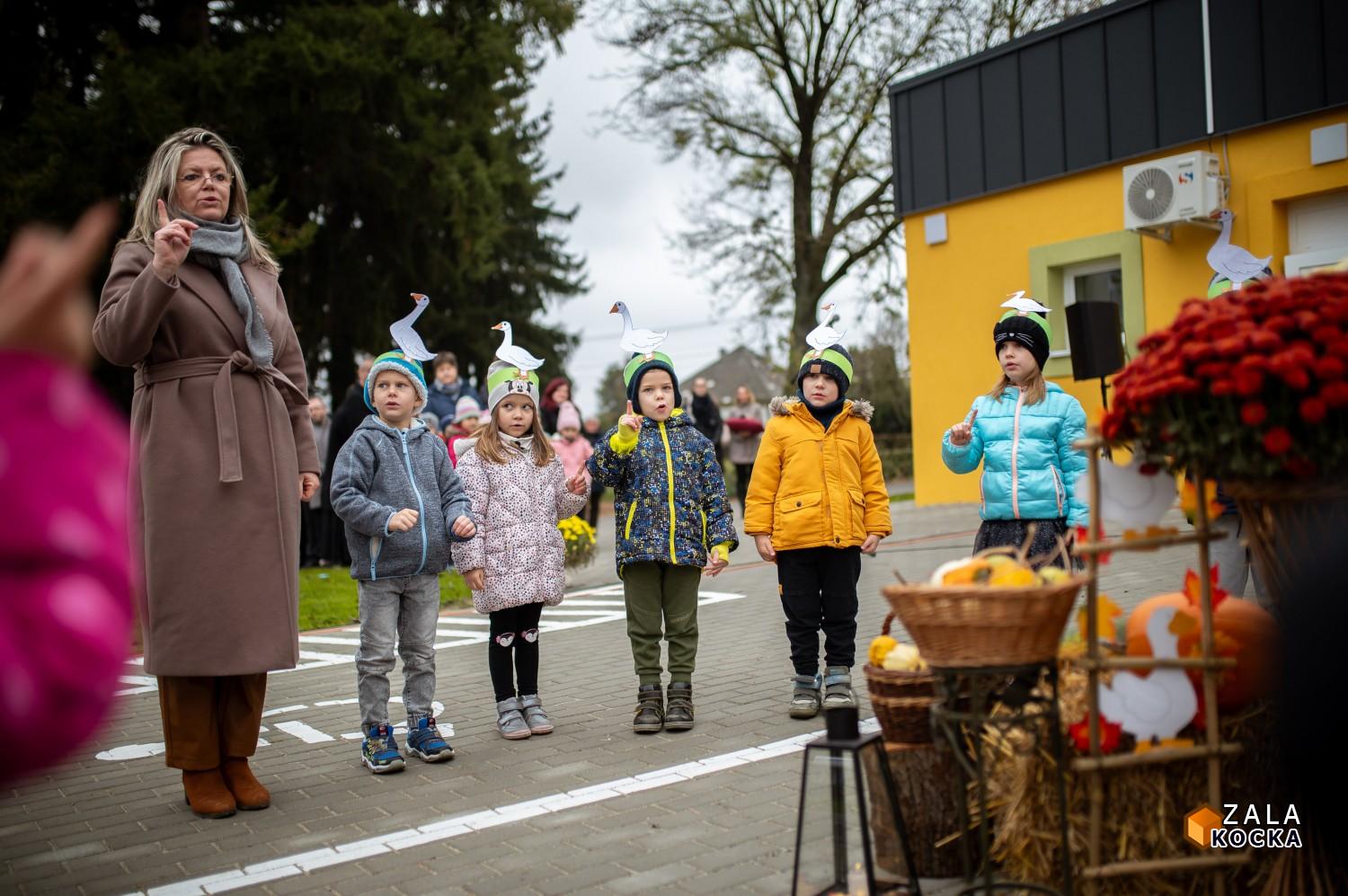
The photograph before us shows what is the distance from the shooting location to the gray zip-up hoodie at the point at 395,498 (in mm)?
5391

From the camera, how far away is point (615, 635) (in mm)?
8961

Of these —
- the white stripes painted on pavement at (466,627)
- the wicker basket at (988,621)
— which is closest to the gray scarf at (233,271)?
the wicker basket at (988,621)

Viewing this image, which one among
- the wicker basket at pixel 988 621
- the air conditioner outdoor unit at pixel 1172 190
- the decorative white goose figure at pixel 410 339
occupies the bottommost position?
the wicker basket at pixel 988 621

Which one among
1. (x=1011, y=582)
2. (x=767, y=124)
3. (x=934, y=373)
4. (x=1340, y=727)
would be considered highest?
(x=767, y=124)

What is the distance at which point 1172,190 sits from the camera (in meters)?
12.5

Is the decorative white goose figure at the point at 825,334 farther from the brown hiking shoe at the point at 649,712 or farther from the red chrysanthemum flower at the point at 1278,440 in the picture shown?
the red chrysanthemum flower at the point at 1278,440

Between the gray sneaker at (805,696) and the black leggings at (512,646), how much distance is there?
135 centimetres

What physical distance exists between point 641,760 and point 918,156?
43.0ft

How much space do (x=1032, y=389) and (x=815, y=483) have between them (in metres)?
1.21

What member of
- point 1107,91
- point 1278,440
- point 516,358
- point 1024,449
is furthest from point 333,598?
point 1107,91

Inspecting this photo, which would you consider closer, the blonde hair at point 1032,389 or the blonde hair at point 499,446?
the blonde hair at point 1032,389

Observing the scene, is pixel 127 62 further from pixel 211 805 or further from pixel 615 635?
pixel 211 805

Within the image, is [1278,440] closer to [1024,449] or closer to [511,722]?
[1024,449]

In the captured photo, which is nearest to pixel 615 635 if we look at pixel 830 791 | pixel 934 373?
pixel 830 791
